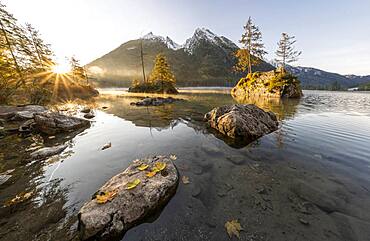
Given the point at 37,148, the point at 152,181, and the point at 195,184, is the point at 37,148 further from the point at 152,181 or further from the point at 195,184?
the point at 195,184

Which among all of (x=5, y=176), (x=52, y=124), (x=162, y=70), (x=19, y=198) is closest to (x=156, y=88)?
(x=162, y=70)

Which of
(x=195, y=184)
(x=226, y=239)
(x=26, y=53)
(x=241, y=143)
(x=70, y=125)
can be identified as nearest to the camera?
(x=226, y=239)

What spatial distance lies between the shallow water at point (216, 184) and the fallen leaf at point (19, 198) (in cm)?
16

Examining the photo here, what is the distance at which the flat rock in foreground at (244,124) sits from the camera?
A: 9.65m

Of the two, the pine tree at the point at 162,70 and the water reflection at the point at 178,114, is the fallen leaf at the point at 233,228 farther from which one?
the pine tree at the point at 162,70

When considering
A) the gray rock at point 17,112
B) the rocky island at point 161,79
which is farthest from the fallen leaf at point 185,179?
the rocky island at point 161,79

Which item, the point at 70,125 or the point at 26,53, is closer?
the point at 70,125

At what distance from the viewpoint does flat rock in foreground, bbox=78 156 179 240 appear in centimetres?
319

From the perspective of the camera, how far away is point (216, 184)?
17.0 feet

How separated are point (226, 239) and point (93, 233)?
2705 millimetres

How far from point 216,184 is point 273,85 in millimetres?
41818

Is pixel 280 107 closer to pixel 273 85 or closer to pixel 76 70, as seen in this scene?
pixel 273 85

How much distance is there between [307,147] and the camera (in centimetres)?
815

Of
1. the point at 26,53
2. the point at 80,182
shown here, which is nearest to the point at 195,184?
the point at 80,182
